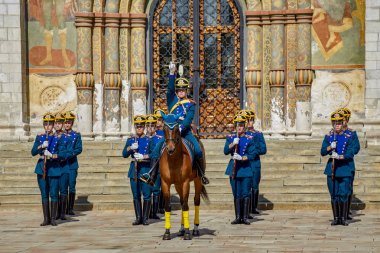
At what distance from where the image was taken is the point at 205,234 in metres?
15.8

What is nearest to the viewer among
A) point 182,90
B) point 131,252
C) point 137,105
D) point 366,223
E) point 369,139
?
point 131,252

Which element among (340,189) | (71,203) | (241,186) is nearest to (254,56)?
(71,203)

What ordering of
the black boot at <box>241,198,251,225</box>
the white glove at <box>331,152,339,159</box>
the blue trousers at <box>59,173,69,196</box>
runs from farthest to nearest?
the blue trousers at <box>59,173,69,196</box> < the black boot at <box>241,198,251,225</box> < the white glove at <box>331,152,339,159</box>

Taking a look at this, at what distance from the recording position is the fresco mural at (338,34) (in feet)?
82.5

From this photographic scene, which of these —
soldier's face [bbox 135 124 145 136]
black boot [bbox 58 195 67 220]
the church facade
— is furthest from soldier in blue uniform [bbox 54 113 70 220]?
the church facade

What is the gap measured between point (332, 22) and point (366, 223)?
9012 millimetres

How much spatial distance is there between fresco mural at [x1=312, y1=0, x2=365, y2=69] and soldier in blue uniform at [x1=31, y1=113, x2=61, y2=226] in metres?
9.12

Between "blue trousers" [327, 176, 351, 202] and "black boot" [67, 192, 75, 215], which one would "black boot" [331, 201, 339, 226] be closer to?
"blue trousers" [327, 176, 351, 202]

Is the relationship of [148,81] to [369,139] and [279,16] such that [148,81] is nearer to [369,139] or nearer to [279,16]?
[279,16]

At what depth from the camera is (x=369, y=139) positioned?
24141 mm

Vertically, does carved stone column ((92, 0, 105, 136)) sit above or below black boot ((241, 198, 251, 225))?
above

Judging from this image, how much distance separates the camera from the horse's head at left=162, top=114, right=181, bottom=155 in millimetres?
14898

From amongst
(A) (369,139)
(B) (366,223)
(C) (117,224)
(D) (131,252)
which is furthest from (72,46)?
(D) (131,252)

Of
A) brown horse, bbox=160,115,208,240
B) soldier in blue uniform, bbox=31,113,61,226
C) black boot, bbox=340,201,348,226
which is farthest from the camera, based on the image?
soldier in blue uniform, bbox=31,113,61,226
